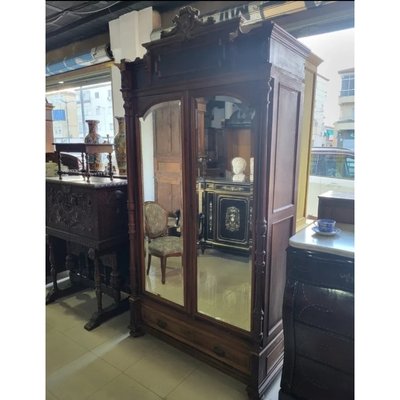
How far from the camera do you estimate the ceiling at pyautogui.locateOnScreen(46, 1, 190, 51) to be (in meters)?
2.39

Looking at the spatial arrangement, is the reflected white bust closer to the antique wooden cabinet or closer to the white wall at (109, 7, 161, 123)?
the antique wooden cabinet

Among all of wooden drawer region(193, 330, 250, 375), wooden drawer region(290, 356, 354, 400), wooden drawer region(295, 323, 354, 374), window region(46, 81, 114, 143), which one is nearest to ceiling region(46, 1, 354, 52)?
window region(46, 81, 114, 143)

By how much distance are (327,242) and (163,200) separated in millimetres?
1062

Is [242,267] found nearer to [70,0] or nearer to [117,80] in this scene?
[70,0]

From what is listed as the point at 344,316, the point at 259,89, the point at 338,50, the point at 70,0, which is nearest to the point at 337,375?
the point at 344,316

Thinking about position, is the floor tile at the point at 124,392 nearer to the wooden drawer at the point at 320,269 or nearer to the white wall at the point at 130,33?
the wooden drawer at the point at 320,269

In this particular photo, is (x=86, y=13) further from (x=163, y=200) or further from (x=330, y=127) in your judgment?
(x=330, y=127)

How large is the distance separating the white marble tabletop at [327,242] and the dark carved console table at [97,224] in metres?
1.48

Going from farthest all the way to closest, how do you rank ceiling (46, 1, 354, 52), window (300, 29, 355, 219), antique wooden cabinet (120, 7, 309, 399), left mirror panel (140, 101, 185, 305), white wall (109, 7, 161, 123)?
1. white wall (109, 7, 161, 123)
2. window (300, 29, 355, 219)
3. ceiling (46, 1, 354, 52)
4. left mirror panel (140, 101, 185, 305)
5. antique wooden cabinet (120, 7, 309, 399)

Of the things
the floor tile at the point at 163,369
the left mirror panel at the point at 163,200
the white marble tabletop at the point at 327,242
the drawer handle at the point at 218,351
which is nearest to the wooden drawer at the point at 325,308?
the white marble tabletop at the point at 327,242

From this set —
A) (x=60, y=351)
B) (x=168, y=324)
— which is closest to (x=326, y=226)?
(x=168, y=324)

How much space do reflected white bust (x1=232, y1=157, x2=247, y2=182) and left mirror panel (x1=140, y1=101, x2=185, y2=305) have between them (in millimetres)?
339

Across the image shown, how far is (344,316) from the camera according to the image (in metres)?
1.42

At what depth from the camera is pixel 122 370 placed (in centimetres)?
201
